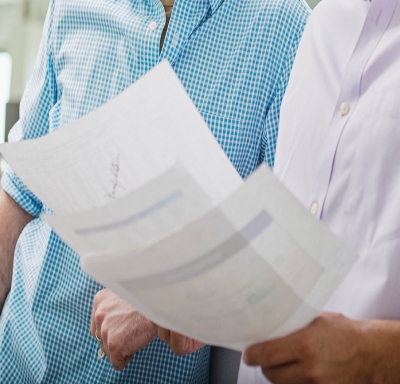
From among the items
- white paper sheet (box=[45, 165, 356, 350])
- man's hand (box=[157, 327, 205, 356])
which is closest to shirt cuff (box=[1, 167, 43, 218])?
man's hand (box=[157, 327, 205, 356])

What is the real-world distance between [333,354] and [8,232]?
0.92m

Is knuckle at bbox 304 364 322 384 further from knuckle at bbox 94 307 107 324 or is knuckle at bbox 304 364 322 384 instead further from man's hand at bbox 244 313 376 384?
knuckle at bbox 94 307 107 324

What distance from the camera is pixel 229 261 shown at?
1.12 feet

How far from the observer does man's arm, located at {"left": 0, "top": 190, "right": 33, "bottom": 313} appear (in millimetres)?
1141

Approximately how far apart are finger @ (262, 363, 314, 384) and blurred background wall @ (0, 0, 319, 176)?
4.14m

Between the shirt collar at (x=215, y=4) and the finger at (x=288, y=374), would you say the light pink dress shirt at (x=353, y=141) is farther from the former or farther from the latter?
the shirt collar at (x=215, y=4)

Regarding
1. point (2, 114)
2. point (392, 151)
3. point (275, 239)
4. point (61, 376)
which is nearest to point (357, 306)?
point (392, 151)

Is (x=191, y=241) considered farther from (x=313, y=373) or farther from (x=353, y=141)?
(x=353, y=141)

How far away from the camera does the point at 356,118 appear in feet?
2.03

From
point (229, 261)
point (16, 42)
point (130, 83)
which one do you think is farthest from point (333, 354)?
point (16, 42)

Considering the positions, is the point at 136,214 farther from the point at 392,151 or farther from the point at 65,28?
the point at 65,28

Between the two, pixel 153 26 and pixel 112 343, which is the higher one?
pixel 153 26

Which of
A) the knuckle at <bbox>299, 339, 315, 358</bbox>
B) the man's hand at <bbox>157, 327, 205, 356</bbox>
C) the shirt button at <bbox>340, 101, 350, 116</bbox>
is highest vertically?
the shirt button at <bbox>340, 101, 350, 116</bbox>

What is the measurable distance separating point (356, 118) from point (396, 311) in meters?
0.24
